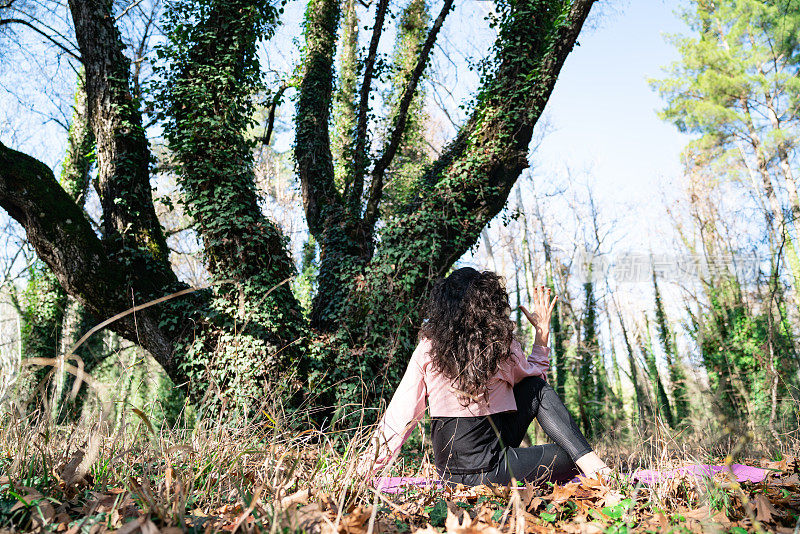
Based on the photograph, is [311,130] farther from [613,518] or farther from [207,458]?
[613,518]

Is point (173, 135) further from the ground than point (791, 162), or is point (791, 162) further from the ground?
point (791, 162)

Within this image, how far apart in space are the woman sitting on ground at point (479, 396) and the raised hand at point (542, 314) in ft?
0.83

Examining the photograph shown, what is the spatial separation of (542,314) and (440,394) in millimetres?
914

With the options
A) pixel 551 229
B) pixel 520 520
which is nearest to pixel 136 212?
pixel 520 520

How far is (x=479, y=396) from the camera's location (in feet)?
9.23

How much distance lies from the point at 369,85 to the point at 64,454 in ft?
22.9

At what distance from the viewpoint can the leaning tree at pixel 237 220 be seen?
5.83m

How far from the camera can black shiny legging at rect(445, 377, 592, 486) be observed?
8.67 ft

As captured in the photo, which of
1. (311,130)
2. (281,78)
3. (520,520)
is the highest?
(281,78)

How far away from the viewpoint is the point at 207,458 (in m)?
2.14

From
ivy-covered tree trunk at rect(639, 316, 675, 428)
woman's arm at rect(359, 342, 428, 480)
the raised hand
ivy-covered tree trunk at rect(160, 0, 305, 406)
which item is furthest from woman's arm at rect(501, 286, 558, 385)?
ivy-covered tree trunk at rect(639, 316, 675, 428)

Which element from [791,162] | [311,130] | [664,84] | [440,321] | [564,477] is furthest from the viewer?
[664,84]

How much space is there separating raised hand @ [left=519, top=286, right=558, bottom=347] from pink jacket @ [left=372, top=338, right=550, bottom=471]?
0.26 m

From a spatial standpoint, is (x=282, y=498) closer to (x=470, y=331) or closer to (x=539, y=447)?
(x=470, y=331)
